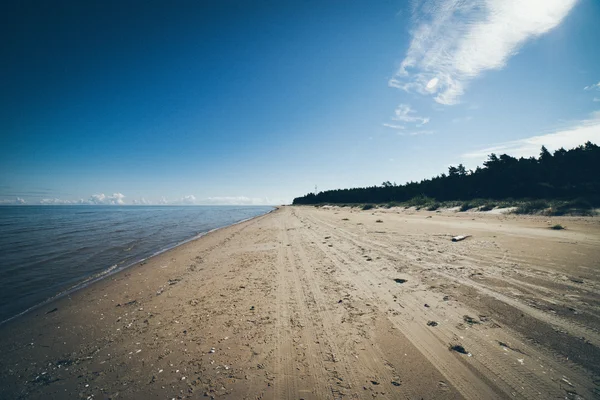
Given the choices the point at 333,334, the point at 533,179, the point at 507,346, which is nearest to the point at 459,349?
the point at 507,346

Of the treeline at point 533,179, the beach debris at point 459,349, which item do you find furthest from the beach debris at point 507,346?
the treeline at point 533,179

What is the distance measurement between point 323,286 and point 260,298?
1.71 meters

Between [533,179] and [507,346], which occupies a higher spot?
[533,179]

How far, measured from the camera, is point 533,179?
85.1 feet

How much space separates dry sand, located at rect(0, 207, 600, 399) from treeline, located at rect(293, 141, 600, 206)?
21589mm

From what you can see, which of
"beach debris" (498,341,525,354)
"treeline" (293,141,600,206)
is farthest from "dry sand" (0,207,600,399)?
"treeline" (293,141,600,206)

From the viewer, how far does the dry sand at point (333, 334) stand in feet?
9.16

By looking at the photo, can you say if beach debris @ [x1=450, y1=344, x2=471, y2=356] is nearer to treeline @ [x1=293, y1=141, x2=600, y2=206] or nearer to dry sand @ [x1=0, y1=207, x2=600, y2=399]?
dry sand @ [x1=0, y1=207, x2=600, y2=399]

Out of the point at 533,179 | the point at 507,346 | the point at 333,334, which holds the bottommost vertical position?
the point at 333,334

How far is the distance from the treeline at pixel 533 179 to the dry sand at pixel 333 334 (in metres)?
21.6

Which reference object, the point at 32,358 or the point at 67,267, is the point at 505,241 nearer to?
the point at 32,358

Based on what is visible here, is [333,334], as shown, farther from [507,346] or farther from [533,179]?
[533,179]

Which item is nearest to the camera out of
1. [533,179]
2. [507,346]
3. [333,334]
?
[507,346]

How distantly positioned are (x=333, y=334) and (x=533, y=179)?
3586 cm
